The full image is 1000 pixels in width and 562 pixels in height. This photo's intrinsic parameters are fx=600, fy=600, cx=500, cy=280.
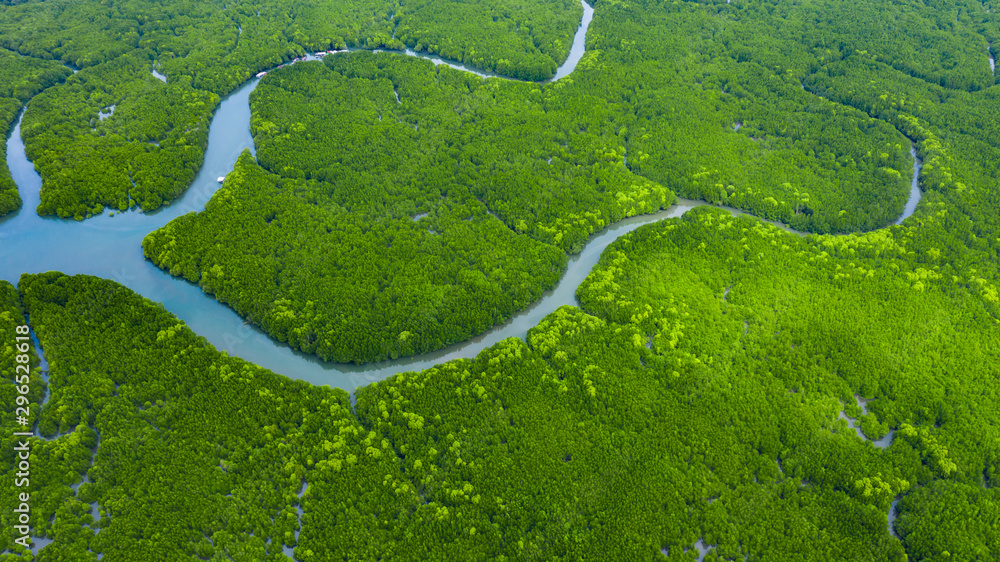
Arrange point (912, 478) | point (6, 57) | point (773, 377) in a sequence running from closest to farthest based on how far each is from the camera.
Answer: point (912, 478)
point (773, 377)
point (6, 57)

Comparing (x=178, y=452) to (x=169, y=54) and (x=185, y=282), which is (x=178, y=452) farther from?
(x=169, y=54)

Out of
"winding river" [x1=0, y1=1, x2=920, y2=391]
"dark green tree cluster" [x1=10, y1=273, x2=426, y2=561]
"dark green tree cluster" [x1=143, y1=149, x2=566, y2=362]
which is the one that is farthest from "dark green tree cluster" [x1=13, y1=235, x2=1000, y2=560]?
"dark green tree cluster" [x1=143, y1=149, x2=566, y2=362]

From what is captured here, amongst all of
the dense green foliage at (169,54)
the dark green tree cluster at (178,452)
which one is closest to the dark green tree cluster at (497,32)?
the dense green foliage at (169,54)

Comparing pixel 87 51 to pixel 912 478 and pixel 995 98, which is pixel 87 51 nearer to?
pixel 912 478

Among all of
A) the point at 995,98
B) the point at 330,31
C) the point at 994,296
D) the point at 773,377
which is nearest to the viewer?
the point at 773,377

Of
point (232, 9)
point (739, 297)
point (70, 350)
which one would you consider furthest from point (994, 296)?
point (232, 9)
